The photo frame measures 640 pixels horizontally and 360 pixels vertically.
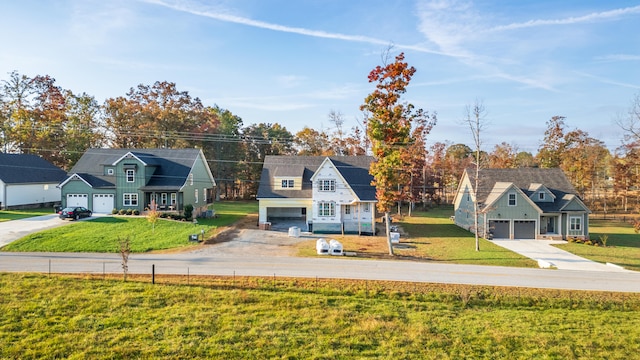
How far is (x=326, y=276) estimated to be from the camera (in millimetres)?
17578

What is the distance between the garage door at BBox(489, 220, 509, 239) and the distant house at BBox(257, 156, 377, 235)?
35.1 ft

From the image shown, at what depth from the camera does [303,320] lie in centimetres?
1332

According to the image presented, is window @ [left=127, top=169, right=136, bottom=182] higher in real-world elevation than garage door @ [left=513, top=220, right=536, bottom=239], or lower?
higher

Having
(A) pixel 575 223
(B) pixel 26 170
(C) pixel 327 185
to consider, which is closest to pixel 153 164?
(B) pixel 26 170

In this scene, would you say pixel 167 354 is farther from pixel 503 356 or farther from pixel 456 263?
pixel 456 263

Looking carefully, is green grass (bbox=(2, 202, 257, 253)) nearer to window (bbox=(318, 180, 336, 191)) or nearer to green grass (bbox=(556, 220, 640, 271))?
window (bbox=(318, 180, 336, 191))

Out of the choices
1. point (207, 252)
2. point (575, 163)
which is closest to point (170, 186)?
point (207, 252)

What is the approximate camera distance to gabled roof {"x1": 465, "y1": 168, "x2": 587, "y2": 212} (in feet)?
105

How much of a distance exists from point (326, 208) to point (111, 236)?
17.0 meters

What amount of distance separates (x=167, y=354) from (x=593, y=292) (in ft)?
59.7

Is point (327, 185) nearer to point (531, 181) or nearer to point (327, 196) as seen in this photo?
point (327, 196)

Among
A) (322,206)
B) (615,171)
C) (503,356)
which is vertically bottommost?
(503,356)

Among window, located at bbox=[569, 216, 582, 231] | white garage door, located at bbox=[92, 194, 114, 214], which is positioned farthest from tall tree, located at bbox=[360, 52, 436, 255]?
white garage door, located at bbox=[92, 194, 114, 214]

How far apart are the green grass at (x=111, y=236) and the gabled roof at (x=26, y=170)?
15.3 metres
